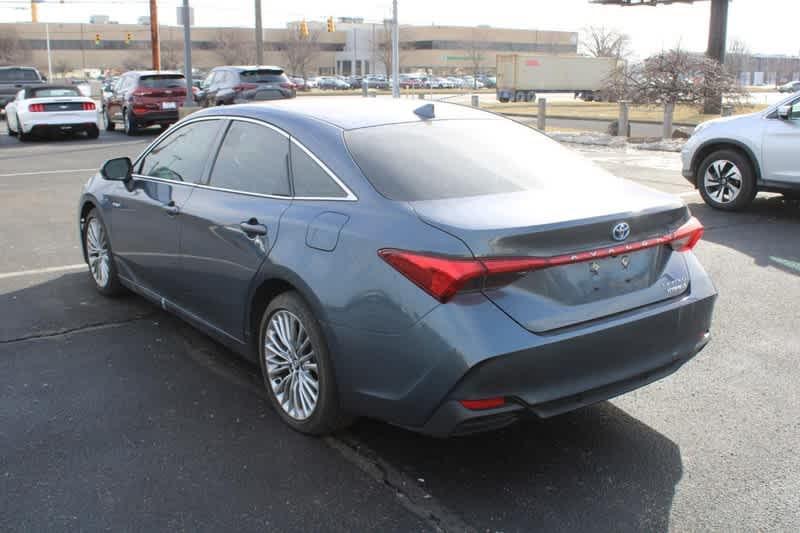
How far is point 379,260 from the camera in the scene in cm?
333

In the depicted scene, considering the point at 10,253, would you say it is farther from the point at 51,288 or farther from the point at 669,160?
the point at 669,160

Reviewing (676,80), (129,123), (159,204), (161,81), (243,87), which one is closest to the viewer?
(159,204)

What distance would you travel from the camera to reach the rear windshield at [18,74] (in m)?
29.5

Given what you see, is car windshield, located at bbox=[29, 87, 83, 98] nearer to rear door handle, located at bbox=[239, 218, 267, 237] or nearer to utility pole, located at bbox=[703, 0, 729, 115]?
rear door handle, located at bbox=[239, 218, 267, 237]

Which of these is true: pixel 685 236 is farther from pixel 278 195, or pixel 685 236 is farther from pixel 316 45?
pixel 316 45

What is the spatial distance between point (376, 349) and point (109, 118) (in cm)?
2380

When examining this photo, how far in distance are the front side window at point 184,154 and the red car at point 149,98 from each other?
18622 mm

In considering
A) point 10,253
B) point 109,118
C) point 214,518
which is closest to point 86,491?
point 214,518

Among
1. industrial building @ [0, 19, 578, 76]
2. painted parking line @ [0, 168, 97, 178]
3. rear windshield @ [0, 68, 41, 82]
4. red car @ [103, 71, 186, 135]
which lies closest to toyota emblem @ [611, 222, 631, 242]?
painted parking line @ [0, 168, 97, 178]

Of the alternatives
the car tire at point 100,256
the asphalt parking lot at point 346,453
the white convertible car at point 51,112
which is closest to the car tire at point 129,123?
the white convertible car at point 51,112

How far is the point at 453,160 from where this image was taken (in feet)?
13.0

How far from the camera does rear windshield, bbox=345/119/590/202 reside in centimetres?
370

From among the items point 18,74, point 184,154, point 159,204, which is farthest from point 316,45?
point 159,204

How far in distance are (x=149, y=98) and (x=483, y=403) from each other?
71.7 ft
